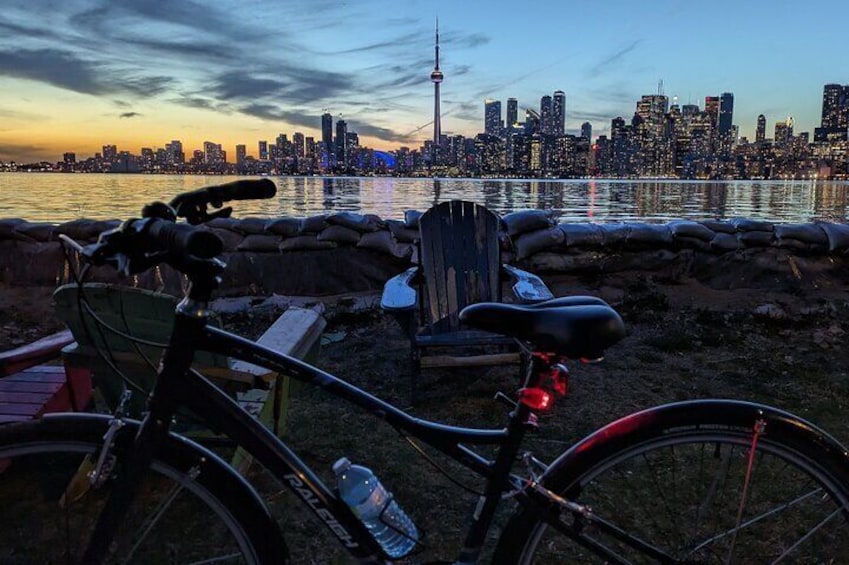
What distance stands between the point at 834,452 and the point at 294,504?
238cm

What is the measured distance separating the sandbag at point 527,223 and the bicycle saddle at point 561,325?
6149 mm

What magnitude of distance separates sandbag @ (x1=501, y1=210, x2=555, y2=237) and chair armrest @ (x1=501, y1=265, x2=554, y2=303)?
109 inches

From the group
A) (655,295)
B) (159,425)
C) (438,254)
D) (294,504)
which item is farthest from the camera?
(655,295)

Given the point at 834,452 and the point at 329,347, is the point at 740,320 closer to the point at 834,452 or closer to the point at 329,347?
the point at 329,347

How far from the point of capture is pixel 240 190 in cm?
153

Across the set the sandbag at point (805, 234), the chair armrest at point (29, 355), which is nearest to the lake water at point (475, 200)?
the chair armrest at point (29, 355)

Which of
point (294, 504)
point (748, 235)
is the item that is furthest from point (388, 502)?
point (748, 235)

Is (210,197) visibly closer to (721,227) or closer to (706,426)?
(706,426)

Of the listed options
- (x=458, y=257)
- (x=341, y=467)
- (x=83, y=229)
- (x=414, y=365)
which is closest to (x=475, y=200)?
(x=83, y=229)

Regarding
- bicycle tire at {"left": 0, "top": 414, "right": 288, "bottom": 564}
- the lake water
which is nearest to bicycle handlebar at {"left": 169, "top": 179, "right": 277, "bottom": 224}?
bicycle tire at {"left": 0, "top": 414, "right": 288, "bottom": 564}

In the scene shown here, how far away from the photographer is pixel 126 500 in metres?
1.56

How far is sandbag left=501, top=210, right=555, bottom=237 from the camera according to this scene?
763cm

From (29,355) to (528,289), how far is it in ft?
10.0

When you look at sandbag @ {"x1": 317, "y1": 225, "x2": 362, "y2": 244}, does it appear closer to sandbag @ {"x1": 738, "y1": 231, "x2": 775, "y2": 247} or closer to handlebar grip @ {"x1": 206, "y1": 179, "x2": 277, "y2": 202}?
sandbag @ {"x1": 738, "y1": 231, "x2": 775, "y2": 247}
